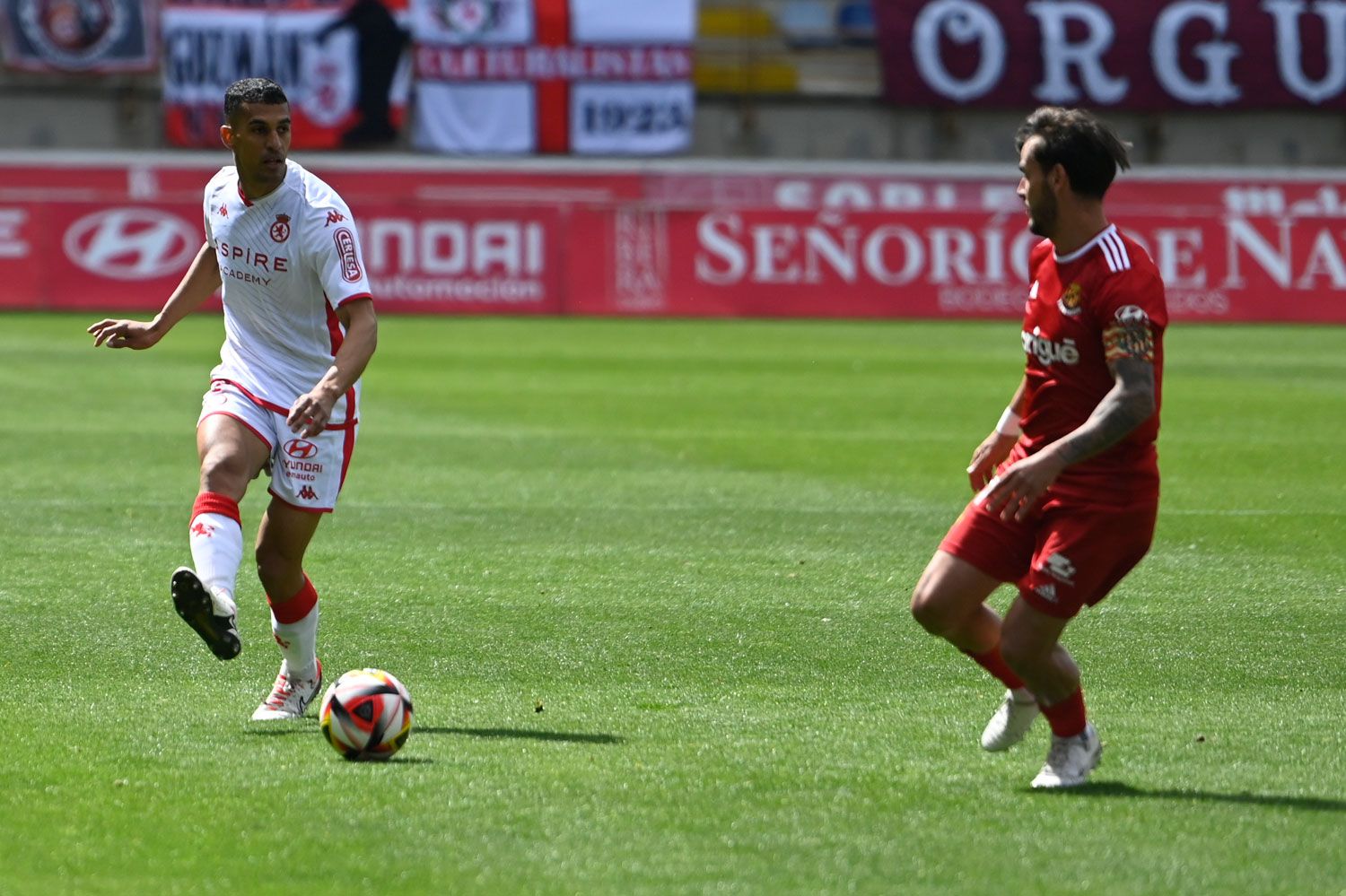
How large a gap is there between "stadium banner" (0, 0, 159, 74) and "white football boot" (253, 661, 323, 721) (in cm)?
3481

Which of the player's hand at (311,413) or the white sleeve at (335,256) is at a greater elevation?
the white sleeve at (335,256)

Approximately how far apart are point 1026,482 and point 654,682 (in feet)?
7.23

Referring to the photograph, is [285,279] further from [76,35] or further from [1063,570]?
[76,35]

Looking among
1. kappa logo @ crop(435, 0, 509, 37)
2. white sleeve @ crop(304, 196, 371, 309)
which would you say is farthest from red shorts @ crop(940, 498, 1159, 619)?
kappa logo @ crop(435, 0, 509, 37)

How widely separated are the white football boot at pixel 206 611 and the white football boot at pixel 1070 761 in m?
2.35

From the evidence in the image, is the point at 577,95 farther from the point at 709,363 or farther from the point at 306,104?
the point at 709,363

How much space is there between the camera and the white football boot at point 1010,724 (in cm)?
590

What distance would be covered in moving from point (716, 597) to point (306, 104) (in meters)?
31.8

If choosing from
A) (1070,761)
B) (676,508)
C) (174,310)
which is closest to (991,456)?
(1070,761)

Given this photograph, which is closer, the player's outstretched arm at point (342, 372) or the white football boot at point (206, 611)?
the white football boot at point (206, 611)

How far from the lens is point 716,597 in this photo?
8.91 metres

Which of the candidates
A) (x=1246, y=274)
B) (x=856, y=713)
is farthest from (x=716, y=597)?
(x=1246, y=274)

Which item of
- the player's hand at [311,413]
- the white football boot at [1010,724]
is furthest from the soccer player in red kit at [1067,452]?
the player's hand at [311,413]

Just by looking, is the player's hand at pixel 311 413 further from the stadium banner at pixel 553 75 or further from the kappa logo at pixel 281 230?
the stadium banner at pixel 553 75
